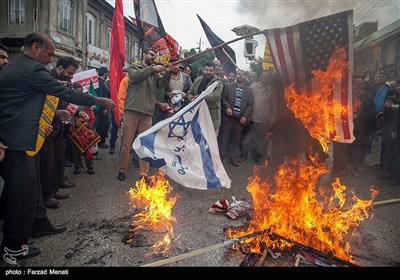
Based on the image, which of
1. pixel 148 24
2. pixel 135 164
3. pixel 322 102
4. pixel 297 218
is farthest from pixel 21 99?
pixel 148 24

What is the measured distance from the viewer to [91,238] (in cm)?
343

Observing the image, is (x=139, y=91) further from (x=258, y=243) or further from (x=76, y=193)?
(x=258, y=243)

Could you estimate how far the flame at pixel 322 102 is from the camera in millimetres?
3701

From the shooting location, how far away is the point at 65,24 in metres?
19.3

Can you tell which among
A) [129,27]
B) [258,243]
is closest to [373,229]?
[258,243]

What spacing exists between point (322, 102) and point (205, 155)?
1677mm

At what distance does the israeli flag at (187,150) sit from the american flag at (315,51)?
1.29m

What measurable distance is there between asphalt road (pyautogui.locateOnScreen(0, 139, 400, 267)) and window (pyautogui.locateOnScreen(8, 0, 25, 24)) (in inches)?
639

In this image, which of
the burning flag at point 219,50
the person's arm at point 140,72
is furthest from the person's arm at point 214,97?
the burning flag at point 219,50

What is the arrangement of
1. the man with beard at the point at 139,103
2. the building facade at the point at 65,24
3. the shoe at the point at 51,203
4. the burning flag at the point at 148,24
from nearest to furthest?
the shoe at the point at 51,203, the man with beard at the point at 139,103, the burning flag at the point at 148,24, the building facade at the point at 65,24

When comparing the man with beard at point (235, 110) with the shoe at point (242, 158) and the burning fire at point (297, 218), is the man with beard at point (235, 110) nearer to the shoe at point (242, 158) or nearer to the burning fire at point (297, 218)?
the shoe at point (242, 158)

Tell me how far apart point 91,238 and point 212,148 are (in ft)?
6.29

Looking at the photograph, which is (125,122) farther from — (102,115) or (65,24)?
(65,24)
